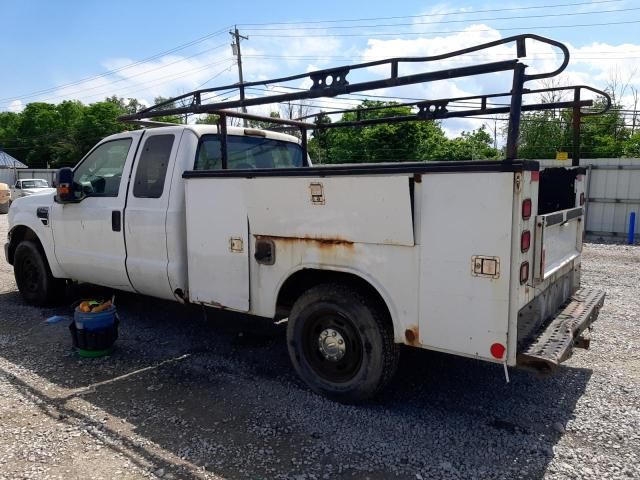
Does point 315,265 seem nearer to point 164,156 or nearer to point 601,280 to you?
point 164,156

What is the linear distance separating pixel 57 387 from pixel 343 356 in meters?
2.43

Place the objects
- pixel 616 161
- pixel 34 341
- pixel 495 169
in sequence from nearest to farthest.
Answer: pixel 495 169 → pixel 34 341 → pixel 616 161

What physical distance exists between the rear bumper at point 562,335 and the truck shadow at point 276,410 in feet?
1.93

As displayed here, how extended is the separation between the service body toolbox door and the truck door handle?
104 cm

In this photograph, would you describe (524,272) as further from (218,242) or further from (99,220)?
(99,220)

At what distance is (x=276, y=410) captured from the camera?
3.92 meters

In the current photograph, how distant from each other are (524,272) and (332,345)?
149cm

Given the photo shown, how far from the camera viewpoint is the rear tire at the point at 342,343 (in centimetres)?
372

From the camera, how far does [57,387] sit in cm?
440

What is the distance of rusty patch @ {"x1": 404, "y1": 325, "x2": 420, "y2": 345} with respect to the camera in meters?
3.50

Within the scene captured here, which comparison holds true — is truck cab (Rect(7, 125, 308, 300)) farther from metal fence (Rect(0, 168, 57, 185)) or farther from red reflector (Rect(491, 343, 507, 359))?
metal fence (Rect(0, 168, 57, 185))

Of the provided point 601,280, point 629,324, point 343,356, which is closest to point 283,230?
point 343,356

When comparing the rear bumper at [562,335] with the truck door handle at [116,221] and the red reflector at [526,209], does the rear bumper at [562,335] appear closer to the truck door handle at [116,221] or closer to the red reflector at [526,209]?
the red reflector at [526,209]

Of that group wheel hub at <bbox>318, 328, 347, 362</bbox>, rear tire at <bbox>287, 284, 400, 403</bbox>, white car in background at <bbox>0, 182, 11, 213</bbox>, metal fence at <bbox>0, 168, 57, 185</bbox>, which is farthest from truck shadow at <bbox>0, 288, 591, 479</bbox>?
metal fence at <bbox>0, 168, 57, 185</bbox>
